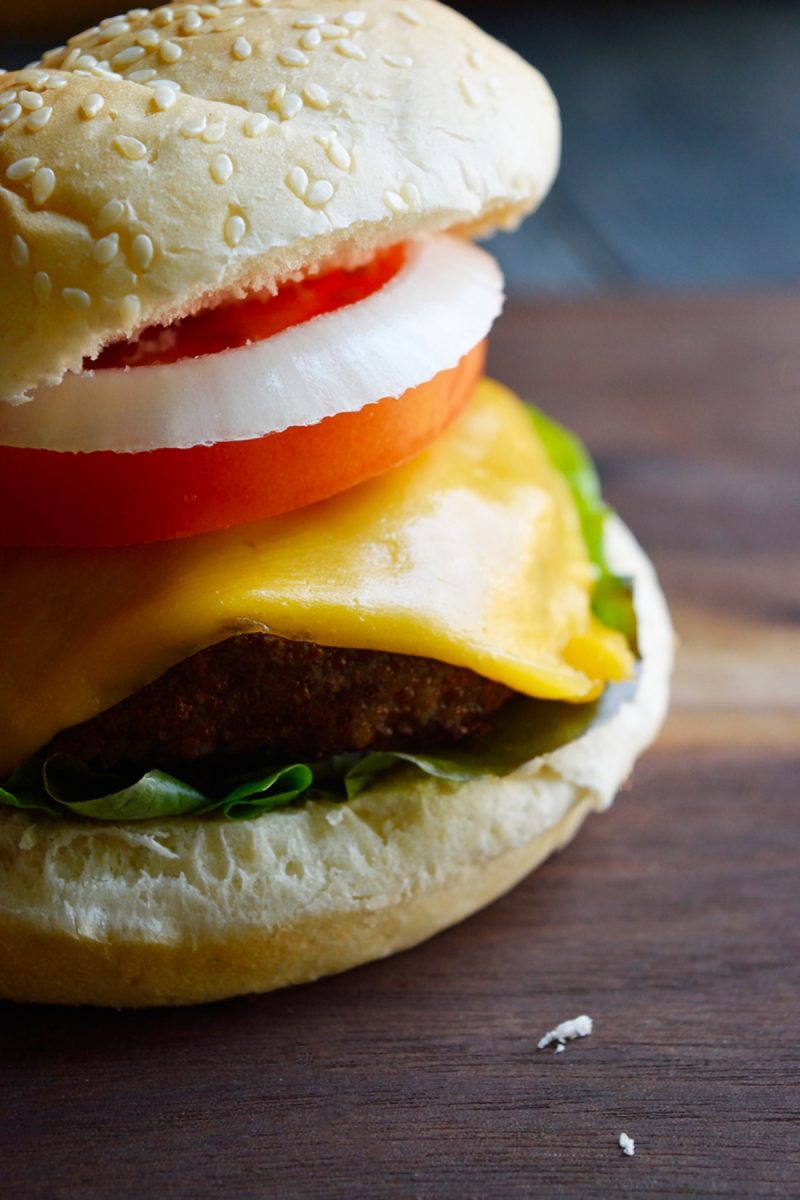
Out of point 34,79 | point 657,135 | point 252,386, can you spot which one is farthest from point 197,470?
point 657,135

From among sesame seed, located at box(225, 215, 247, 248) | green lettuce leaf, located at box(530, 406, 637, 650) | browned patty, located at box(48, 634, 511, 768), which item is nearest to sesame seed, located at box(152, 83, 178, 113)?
sesame seed, located at box(225, 215, 247, 248)

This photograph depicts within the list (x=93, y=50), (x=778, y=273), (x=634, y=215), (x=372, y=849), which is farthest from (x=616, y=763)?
(x=634, y=215)

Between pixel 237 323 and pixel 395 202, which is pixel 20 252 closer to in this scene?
pixel 237 323

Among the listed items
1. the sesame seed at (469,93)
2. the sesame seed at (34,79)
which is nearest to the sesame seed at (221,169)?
the sesame seed at (34,79)

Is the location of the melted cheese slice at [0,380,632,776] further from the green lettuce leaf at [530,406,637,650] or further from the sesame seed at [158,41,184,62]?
the sesame seed at [158,41,184,62]

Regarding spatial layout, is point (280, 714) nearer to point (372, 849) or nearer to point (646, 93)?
point (372, 849)
